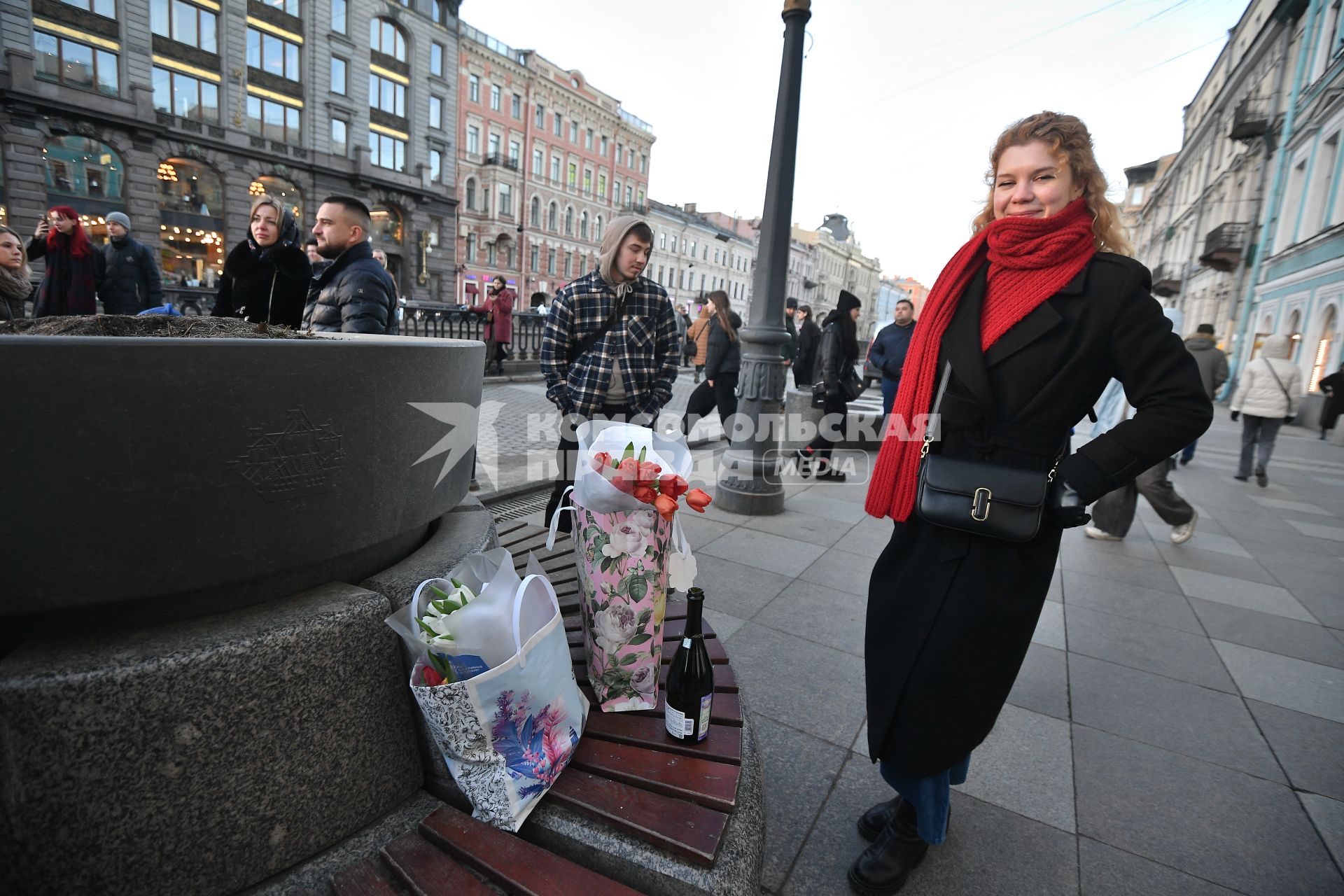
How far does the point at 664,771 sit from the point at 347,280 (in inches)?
113

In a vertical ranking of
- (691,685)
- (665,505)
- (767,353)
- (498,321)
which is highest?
(498,321)

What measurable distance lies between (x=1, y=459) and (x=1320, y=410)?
20.2 metres

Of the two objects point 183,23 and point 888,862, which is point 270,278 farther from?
point 183,23

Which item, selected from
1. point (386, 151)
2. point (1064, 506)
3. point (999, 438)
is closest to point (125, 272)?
point (999, 438)

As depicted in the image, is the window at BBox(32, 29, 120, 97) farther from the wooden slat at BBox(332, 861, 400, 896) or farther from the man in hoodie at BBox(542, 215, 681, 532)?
the wooden slat at BBox(332, 861, 400, 896)

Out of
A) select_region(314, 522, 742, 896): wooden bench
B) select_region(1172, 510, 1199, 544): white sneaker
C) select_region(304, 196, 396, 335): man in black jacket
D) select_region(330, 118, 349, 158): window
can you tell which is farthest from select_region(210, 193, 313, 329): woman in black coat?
select_region(330, 118, 349, 158): window

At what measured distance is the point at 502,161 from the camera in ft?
131

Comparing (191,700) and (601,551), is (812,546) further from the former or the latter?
(191,700)

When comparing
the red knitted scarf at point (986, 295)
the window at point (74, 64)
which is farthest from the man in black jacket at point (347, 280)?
the window at point (74, 64)

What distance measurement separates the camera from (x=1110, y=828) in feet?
6.41

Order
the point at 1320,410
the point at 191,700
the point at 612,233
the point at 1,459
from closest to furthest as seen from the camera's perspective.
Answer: the point at 1,459, the point at 191,700, the point at 612,233, the point at 1320,410

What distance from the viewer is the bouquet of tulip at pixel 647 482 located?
1.66 m

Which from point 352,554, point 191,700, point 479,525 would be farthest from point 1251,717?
point 191,700

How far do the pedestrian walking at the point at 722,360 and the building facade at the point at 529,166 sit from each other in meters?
31.1
